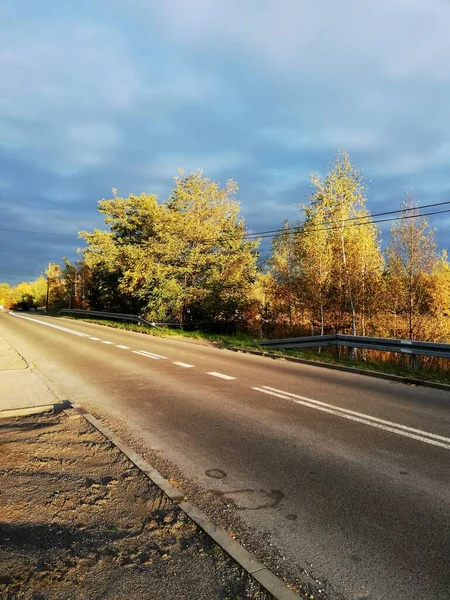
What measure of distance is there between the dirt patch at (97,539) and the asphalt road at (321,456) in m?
0.62

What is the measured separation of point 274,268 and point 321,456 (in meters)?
20.0

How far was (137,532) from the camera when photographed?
10.8 ft

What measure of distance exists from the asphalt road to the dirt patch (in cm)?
62

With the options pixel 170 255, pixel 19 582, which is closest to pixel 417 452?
pixel 19 582

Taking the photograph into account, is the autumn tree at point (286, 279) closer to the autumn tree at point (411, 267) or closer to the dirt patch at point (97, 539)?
the autumn tree at point (411, 267)

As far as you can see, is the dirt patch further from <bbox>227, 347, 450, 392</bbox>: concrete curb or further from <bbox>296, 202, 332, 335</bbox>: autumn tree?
<bbox>296, 202, 332, 335</bbox>: autumn tree

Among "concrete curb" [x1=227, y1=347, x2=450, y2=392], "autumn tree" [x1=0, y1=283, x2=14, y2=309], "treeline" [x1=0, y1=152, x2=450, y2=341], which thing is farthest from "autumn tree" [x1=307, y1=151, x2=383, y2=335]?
"autumn tree" [x1=0, y1=283, x2=14, y2=309]

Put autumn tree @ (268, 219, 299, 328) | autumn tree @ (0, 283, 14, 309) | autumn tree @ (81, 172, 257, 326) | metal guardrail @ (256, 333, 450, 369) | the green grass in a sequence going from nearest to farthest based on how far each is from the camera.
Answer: the green grass, metal guardrail @ (256, 333, 450, 369), autumn tree @ (268, 219, 299, 328), autumn tree @ (81, 172, 257, 326), autumn tree @ (0, 283, 14, 309)

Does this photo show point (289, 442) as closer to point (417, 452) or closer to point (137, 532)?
point (417, 452)

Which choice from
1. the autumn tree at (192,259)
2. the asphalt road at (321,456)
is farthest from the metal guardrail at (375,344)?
the autumn tree at (192,259)

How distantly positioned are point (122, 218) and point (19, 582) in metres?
36.2

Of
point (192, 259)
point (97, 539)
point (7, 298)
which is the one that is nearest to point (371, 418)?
point (97, 539)

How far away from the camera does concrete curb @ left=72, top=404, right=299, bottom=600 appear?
8.68 ft

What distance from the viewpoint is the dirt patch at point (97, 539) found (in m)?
2.63
